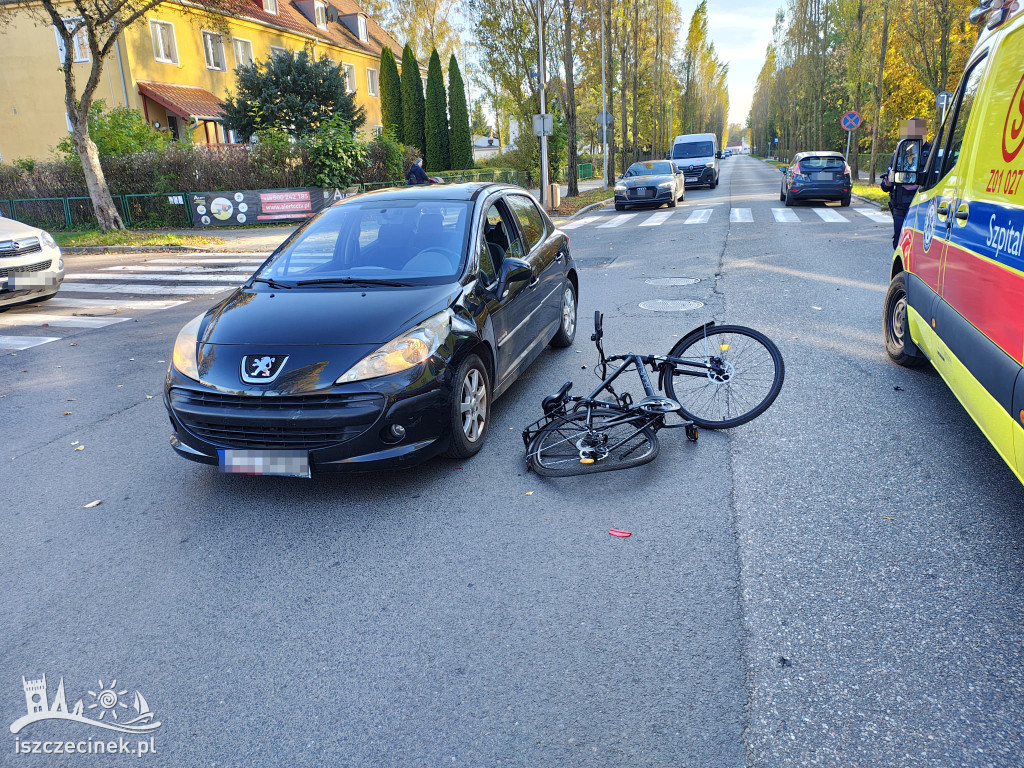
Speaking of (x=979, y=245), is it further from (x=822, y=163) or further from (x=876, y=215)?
(x=822, y=163)

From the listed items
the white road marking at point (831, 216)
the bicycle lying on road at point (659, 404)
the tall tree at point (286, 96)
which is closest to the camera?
the bicycle lying on road at point (659, 404)

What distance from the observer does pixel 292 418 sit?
3973 millimetres

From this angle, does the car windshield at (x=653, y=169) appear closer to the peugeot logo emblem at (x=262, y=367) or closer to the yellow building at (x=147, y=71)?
the yellow building at (x=147, y=71)

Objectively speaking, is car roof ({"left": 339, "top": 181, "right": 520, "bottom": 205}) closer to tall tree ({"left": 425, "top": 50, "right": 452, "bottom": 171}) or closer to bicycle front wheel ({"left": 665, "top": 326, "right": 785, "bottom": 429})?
bicycle front wheel ({"left": 665, "top": 326, "right": 785, "bottom": 429})

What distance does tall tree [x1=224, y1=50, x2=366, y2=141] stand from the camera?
29125 mm

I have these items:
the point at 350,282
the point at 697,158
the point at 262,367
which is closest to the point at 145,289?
the point at 350,282

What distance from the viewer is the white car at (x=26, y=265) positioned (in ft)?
34.0

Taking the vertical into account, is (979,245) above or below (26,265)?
above

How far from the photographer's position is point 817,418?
5098 millimetres

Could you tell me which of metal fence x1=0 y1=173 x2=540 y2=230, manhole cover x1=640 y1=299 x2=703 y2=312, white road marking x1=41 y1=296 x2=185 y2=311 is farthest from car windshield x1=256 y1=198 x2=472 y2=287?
metal fence x1=0 y1=173 x2=540 y2=230

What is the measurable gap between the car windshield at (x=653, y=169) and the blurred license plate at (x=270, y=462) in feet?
75.5

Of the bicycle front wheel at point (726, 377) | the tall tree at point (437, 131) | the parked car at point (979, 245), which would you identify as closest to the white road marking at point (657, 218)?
the parked car at point (979, 245)

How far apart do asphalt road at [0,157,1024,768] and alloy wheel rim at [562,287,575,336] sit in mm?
1546

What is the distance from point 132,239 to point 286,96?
13.8 meters
